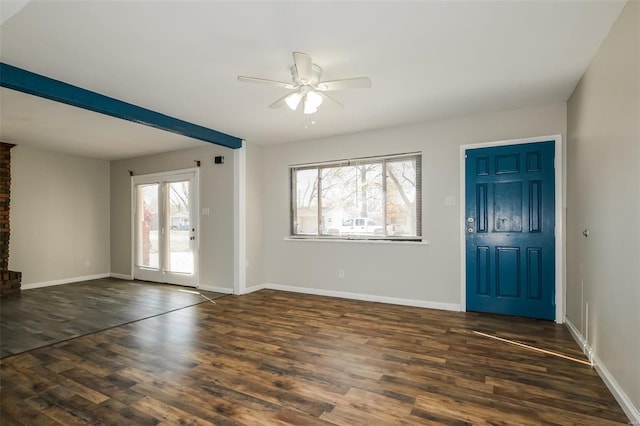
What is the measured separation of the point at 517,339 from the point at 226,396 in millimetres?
2735

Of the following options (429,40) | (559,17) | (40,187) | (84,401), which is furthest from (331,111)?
(40,187)

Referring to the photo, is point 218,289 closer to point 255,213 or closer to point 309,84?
point 255,213

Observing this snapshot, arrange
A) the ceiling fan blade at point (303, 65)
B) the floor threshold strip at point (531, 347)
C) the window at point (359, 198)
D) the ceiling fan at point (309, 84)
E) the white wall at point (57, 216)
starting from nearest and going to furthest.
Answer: the ceiling fan blade at point (303, 65) < the ceiling fan at point (309, 84) < the floor threshold strip at point (531, 347) < the window at point (359, 198) < the white wall at point (57, 216)

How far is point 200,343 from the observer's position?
10.6 ft

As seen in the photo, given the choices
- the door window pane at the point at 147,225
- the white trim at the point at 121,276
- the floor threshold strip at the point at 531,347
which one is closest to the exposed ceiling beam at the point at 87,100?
the door window pane at the point at 147,225

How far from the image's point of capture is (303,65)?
92.2 inches

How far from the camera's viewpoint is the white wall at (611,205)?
1963 mm

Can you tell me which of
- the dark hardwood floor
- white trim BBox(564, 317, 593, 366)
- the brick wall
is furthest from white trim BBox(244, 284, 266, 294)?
white trim BBox(564, 317, 593, 366)

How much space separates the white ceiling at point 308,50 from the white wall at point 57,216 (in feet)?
7.95

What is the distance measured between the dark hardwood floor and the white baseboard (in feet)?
14.8

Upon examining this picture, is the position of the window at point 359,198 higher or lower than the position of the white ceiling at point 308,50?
lower

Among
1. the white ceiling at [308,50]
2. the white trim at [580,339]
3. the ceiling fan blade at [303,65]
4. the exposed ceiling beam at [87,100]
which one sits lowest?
the white trim at [580,339]

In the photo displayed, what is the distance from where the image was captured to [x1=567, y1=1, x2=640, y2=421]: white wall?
1.96m

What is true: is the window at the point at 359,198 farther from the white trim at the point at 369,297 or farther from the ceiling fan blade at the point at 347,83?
the ceiling fan blade at the point at 347,83
